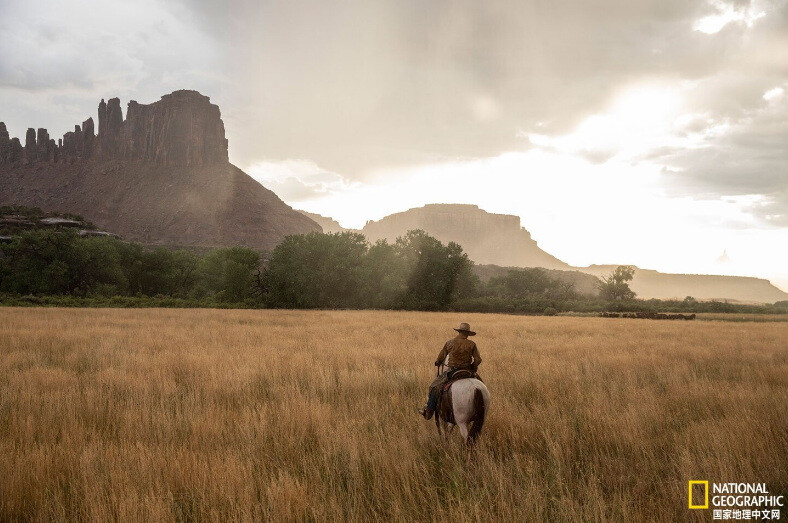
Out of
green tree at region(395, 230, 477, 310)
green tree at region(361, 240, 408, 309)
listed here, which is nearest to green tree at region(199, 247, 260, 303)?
green tree at region(361, 240, 408, 309)

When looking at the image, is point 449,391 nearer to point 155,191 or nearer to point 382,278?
point 382,278

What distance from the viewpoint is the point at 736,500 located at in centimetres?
446

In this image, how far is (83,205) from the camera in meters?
154

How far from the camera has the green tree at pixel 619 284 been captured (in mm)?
95875

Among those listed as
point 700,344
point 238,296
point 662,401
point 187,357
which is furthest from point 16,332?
point 238,296

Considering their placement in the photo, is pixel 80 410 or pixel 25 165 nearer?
pixel 80 410

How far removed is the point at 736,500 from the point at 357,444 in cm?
436

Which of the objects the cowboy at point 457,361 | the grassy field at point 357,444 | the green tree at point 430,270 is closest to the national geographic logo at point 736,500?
the grassy field at point 357,444

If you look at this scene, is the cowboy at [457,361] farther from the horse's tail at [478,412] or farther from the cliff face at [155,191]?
the cliff face at [155,191]

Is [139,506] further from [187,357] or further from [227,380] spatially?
[187,357]

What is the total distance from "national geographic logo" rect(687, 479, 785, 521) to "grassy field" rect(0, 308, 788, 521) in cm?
15

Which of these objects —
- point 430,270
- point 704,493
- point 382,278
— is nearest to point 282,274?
point 382,278

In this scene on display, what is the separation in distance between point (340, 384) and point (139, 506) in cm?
622

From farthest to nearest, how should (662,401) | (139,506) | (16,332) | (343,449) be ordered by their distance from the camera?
(16,332)
(662,401)
(343,449)
(139,506)
